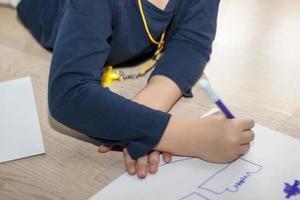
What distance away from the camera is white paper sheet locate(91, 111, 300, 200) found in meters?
0.50

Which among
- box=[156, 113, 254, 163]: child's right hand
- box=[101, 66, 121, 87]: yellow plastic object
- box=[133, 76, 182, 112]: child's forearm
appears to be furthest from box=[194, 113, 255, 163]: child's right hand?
box=[101, 66, 121, 87]: yellow plastic object

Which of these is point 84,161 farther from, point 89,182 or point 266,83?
point 266,83

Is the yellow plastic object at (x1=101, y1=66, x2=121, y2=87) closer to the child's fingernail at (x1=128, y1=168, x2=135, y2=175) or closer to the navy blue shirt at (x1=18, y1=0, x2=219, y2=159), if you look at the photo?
the navy blue shirt at (x1=18, y1=0, x2=219, y2=159)

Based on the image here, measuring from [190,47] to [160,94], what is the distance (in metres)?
0.12

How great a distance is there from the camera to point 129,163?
548 mm

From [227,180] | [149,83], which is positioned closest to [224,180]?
[227,180]

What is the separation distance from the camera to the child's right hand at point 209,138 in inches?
21.2

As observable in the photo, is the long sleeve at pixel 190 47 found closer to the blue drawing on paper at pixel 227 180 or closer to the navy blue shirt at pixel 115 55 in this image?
the navy blue shirt at pixel 115 55

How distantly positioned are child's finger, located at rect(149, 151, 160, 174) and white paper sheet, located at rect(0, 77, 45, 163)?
0.14 meters

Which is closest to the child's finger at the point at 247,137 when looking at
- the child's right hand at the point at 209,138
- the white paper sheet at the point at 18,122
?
the child's right hand at the point at 209,138

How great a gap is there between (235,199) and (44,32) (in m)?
0.53

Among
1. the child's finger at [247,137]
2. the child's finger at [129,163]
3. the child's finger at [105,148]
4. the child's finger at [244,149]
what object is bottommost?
the child's finger at [105,148]

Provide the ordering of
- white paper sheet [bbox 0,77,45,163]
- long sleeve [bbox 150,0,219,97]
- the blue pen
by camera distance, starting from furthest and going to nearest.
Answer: long sleeve [bbox 150,0,219,97], white paper sheet [bbox 0,77,45,163], the blue pen

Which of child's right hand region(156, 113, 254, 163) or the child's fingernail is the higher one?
child's right hand region(156, 113, 254, 163)
